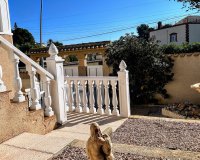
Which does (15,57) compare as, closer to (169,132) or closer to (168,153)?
(168,153)

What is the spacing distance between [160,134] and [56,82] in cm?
206

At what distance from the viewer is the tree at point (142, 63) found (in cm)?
1030

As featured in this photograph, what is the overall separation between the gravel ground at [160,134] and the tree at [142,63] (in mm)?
5855

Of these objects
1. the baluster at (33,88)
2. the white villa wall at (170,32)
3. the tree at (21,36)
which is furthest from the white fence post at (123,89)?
the tree at (21,36)

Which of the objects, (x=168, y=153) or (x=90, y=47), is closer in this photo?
(x=168, y=153)

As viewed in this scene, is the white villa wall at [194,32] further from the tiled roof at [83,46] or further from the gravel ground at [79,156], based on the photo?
the gravel ground at [79,156]

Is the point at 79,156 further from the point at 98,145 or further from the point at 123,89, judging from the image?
the point at 123,89

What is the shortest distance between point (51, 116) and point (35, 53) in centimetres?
1560

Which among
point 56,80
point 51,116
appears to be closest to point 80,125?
point 51,116

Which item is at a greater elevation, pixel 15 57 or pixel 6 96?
pixel 15 57

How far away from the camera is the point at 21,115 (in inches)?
137

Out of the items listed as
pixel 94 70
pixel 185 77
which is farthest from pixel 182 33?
pixel 185 77

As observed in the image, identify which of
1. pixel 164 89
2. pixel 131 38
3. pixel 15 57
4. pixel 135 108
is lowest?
pixel 135 108

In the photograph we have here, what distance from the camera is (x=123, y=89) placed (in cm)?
493
